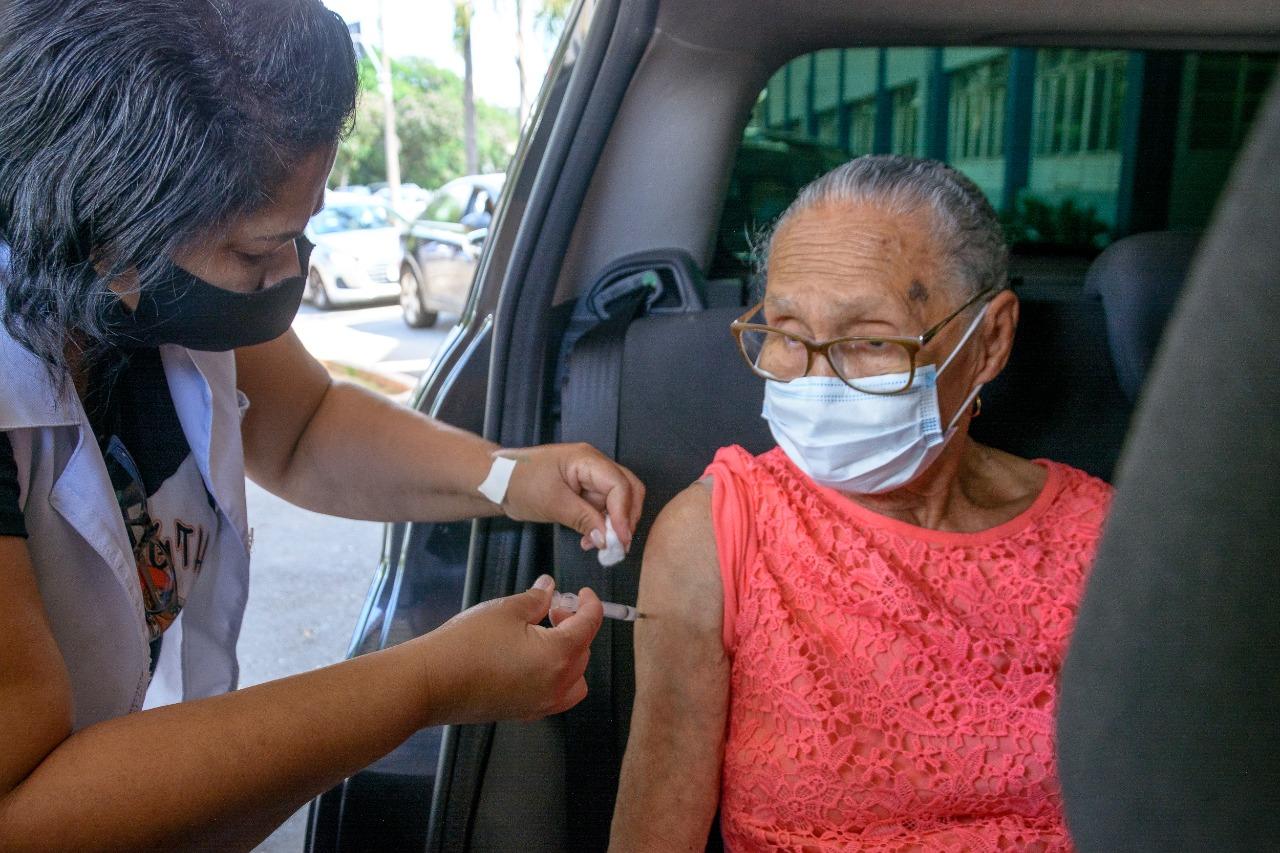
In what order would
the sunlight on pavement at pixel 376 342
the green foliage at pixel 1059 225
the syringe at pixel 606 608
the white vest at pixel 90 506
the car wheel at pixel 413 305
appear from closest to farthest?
the white vest at pixel 90 506 → the syringe at pixel 606 608 → the green foliage at pixel 1059 225 → the sunlight on pavement at pixel 376 342 → the car wheel at pixel 413 305

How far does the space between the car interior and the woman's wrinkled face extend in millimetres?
300

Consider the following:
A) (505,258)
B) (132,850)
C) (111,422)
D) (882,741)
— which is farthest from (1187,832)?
(505,258)

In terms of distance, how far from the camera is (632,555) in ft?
5.68

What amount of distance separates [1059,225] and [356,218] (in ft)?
36.9

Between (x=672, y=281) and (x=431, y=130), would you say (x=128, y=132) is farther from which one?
(x=431, y=130)

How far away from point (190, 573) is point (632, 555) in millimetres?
662

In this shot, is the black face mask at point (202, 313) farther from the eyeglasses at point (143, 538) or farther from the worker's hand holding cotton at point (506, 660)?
the worker's hand holding cotton at point (506, 660)

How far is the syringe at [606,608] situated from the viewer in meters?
1.41

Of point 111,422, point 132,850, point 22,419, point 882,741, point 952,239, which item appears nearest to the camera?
point 132,850

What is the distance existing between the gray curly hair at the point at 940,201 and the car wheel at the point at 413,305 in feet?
28.8

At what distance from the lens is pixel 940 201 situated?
5.12ft

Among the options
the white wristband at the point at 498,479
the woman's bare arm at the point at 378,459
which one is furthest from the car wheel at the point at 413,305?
the white wristband at the point at 498,479

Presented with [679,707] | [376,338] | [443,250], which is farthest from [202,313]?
[376,338]

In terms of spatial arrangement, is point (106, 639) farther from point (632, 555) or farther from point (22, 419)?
point (632, 555)
